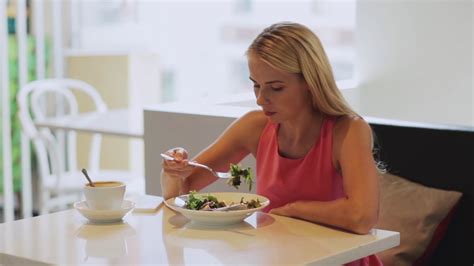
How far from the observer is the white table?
1.70m

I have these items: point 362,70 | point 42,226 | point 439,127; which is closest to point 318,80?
point 439,127

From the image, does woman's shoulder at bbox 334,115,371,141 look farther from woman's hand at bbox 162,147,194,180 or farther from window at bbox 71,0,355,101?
window at bbox 71,0,355,101

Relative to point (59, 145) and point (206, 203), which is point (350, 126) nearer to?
point (206, 203)

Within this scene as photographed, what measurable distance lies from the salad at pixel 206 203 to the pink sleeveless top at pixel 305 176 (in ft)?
0.68

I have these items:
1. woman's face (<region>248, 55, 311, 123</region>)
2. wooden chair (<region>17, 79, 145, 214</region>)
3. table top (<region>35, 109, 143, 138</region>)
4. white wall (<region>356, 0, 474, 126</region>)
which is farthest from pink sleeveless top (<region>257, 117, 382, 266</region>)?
wooden chair (<region>17, 79, 145, 214</region>)

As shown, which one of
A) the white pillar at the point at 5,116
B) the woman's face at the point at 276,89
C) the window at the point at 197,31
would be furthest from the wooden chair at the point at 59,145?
the woman's face at the point at 276,89

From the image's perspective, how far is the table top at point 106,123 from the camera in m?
4.04

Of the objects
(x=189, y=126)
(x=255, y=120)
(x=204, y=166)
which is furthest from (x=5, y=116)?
(x=204, y=166)

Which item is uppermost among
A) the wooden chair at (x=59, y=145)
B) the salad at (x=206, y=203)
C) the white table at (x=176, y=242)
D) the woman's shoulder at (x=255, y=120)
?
the woman's shoulder at (x=255, y=120)

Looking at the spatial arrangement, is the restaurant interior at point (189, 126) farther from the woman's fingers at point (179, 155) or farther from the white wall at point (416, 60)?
the woman's fingers at point (179, 155)

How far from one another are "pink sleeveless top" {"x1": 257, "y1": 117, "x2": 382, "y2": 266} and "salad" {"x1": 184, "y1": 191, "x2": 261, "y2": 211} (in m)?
0.21

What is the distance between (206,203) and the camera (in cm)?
200

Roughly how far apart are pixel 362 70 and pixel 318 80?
1.77 m

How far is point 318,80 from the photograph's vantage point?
216 cm
